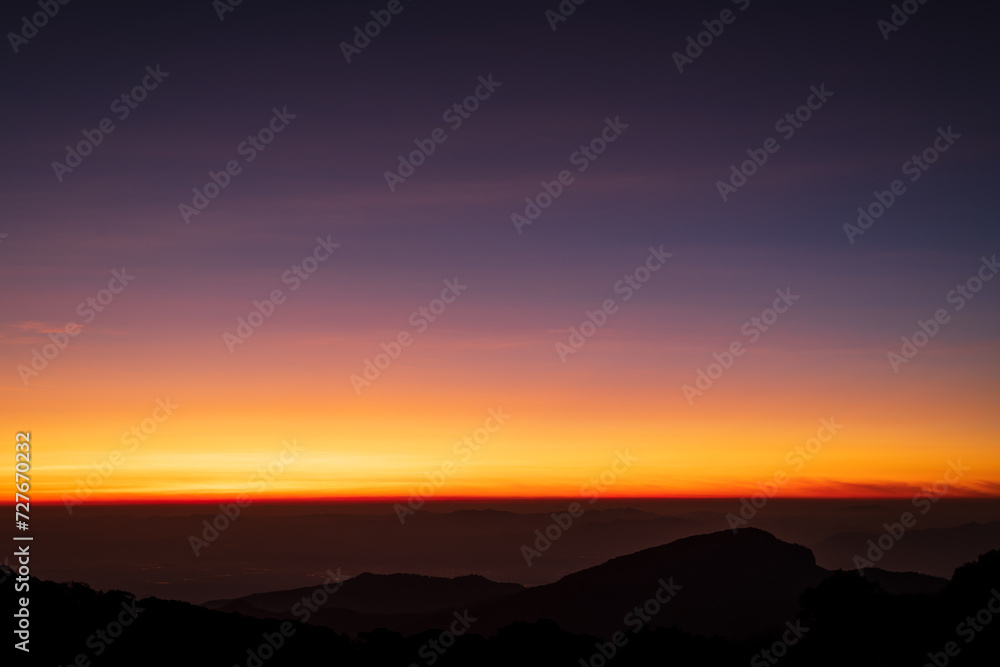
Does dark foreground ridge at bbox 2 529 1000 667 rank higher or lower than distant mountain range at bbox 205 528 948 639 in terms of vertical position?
higher

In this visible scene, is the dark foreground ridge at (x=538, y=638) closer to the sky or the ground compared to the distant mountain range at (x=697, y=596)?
closer to the sky

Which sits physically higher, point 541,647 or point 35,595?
point 541,647

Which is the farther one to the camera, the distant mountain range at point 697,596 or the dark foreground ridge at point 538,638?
the distant mountain range at point 697,596

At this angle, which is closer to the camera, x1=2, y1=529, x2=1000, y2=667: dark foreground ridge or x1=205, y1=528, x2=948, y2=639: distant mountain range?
x1=2, y1=529, x2=1000, y2=667: dark foreground ridge

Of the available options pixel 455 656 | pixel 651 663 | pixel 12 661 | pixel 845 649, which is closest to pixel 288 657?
pixel 455 656

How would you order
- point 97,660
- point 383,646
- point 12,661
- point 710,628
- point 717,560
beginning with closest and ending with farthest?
point 12,661, point 97,660, point 383,646, point 710,628, point 717,560

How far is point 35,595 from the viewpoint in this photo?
48.3 meters

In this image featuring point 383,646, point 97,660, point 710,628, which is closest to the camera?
point 97,660

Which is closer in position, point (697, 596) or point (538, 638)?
point (538, 638)

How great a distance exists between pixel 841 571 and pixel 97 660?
4329 centimetres

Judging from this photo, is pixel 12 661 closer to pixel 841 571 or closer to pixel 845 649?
pixel 845 649

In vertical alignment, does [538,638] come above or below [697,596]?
above

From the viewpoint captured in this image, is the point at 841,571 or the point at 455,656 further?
the point at 841,571

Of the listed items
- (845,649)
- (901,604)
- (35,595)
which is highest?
(901,604)
